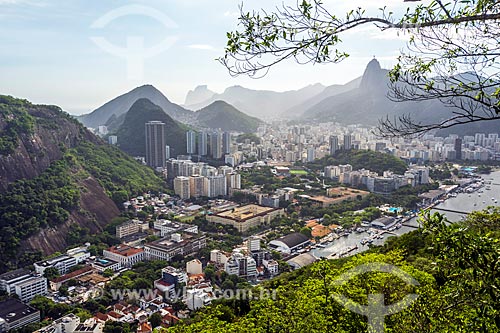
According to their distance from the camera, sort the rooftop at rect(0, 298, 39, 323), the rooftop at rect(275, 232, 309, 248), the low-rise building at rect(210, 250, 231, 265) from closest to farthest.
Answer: the rooftop at rect(0, 298, 39, 323)
the low-rise building at rect(210, 250, 231, 265)
the rooftop at rect(275, 232, 309, 248)

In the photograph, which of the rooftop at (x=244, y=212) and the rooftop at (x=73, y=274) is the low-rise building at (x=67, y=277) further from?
the rooftop at (x=244, y=212)

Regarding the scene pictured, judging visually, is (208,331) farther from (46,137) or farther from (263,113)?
(263,113)

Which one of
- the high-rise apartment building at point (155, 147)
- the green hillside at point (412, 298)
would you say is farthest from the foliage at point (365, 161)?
the green hillside at point (412, 298)

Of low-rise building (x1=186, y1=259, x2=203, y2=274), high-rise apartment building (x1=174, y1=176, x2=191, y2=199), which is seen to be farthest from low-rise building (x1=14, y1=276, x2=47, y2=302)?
high-rise apartment building (x1=174, y1=176, x2=191, y2=199)

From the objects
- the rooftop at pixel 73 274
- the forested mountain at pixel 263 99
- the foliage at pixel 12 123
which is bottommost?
the rooftop at pixel 73 274

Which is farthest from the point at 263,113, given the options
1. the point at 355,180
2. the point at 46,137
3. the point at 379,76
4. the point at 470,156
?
the point at 46,137

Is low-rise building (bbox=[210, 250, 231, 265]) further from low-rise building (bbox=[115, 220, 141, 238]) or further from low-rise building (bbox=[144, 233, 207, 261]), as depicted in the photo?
low-rise building (bbox=[115, 220, 141, 238])
